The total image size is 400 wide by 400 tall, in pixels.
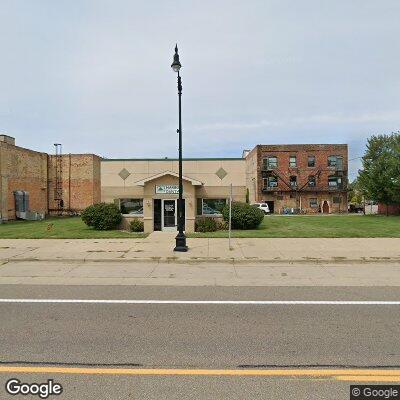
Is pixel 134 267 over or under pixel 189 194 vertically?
under

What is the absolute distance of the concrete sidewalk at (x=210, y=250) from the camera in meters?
11.2

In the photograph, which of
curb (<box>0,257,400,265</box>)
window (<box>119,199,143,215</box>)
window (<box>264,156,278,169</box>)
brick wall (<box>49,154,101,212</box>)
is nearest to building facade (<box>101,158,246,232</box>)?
window (<box>119,199,143,215</box>)

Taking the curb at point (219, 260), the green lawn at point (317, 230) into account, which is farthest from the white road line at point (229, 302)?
the green lawn at point (317, 230)

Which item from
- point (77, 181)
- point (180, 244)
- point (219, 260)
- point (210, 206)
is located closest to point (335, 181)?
point (210, 206)

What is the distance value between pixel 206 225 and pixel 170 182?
3356mm

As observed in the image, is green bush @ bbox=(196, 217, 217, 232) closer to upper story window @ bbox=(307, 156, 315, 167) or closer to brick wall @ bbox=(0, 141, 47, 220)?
brick wall @ bbox=(0, 141, 47, 220)

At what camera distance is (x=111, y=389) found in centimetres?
362

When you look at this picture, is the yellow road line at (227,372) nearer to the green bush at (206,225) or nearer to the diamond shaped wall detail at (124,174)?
the green bush at (206,225)

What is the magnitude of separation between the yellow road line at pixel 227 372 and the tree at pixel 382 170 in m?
36.0

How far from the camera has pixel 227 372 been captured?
3971mm

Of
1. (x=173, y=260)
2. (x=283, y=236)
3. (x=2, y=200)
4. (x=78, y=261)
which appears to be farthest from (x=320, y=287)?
(x=2, y=200)

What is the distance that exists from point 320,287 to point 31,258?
29.9 ft

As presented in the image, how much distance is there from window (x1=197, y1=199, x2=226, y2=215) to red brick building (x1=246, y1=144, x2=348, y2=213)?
29508 millimetres

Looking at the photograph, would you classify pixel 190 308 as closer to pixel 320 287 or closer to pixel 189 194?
pixel 320 287
